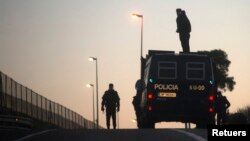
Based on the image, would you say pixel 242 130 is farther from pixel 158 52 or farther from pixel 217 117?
pixel 217 117

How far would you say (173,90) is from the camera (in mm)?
26828

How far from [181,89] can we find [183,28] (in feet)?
15.6

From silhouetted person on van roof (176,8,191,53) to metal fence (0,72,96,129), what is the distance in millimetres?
13629

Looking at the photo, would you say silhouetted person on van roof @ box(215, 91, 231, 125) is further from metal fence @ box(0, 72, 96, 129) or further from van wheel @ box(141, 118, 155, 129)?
metal fence @ box(0, 72, 96, 129)

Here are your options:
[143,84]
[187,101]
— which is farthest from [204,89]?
[143,84]

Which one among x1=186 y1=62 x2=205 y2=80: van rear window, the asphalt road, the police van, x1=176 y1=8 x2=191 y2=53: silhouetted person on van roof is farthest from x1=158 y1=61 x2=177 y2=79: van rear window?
the asphalt road

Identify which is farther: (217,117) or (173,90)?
(217,117)

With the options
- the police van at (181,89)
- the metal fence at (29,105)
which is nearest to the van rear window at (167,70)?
the police van at (181,89)

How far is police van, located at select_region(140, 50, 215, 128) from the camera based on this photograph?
26.7 meters

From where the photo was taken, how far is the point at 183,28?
102 ft

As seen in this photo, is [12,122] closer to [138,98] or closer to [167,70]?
[138,98]

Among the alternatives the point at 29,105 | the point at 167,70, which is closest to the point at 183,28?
the point at 167,70

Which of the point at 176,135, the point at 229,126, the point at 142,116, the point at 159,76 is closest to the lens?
the point at 229,126

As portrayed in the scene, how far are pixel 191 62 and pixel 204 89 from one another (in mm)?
997
